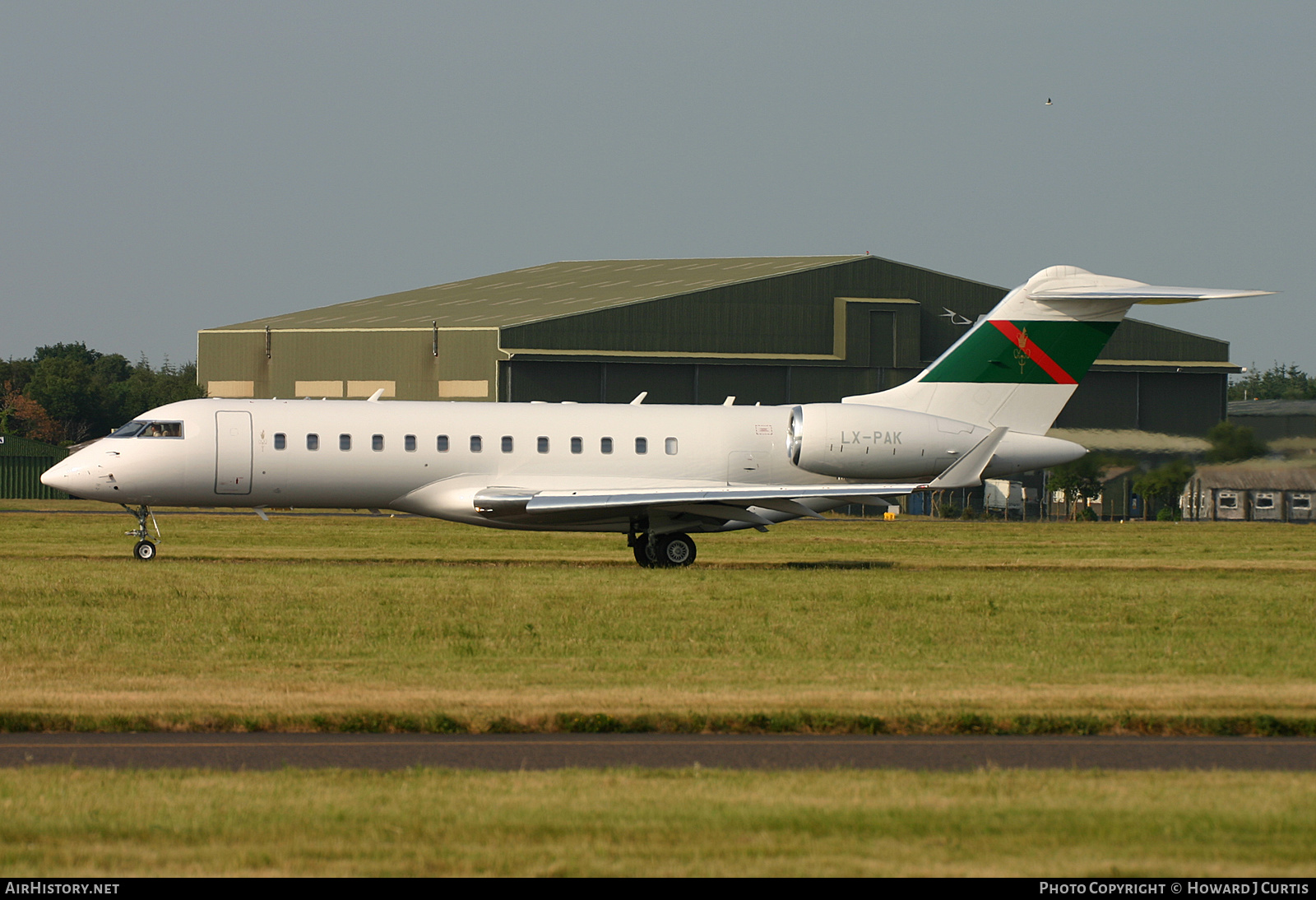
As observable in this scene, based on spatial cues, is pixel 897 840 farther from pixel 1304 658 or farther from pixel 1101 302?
pixel 1101 302

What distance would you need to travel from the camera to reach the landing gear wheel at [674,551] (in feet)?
99.8

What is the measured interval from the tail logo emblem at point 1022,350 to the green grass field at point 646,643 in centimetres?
406

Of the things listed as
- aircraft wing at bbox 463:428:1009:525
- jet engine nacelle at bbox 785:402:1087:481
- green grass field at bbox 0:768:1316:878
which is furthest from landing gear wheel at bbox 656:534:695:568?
green grass field at bbox 0:768:1316:878

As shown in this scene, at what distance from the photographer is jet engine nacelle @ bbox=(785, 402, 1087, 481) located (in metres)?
31.3

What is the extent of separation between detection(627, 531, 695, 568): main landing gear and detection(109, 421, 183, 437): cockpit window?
875 cm

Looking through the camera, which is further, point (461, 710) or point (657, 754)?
point (461, 710)

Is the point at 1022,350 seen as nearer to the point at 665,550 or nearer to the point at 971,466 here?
the point at 971,466

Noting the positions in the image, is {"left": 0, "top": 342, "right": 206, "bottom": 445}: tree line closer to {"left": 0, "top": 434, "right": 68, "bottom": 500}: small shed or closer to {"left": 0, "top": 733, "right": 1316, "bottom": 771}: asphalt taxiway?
{"left": 0, "top": 434, "right": 68, "bottom": 500}: small shed

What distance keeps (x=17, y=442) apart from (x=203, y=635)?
6580cm

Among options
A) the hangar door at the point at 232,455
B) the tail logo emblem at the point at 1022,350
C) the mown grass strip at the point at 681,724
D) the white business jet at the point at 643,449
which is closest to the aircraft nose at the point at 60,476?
the white business jet at the point at 643,449

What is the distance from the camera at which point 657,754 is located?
39.5 feet

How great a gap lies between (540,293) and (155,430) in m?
50.3

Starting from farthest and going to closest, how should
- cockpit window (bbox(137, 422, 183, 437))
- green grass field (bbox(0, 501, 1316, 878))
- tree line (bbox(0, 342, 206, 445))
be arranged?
tree line (bbox(0, 342, 206, 445)) < cockpit window (bbox(137, 422, 183, 437)) < green grass field (bbox(0, 501, 1316, 878))

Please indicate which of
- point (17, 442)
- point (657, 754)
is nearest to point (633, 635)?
point (657, 754)
